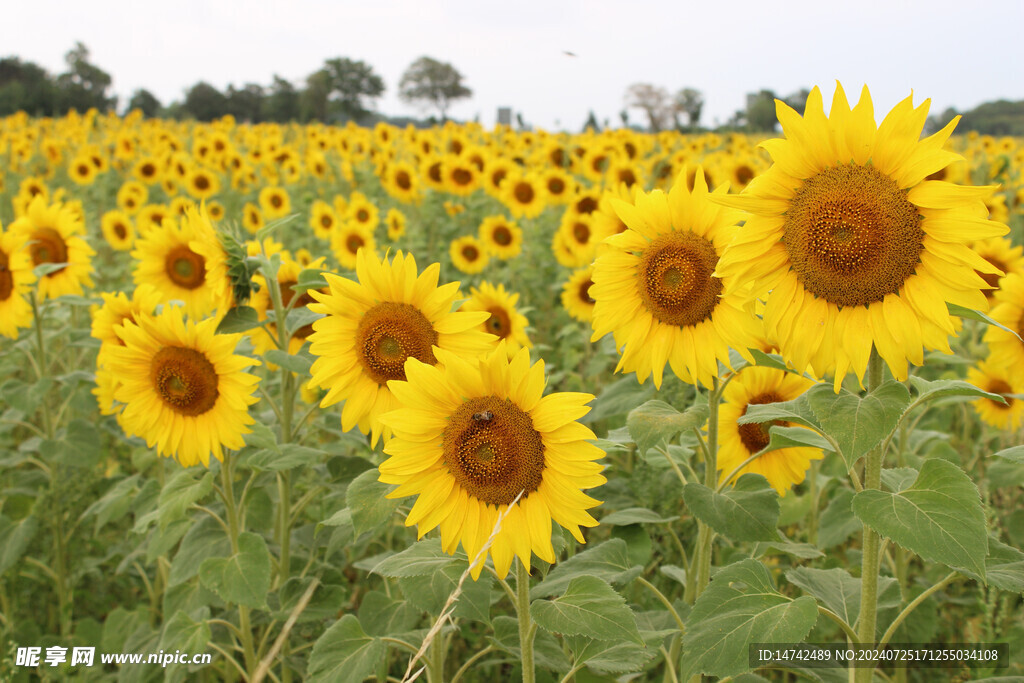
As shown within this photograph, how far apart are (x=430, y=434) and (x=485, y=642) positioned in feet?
5.20

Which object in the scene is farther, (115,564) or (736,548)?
(115,564)

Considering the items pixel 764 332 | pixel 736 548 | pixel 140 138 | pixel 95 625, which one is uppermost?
pixel 140 138

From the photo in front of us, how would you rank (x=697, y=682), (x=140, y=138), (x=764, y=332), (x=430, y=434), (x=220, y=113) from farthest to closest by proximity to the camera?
(x=220, y=113) → (x=140, y=138) → (x=697, y=682) → (x=764, y=332) → (x=430, y=434)

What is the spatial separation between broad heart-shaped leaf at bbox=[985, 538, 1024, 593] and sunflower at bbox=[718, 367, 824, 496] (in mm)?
543

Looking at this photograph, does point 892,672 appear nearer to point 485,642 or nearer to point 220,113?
point 485,642

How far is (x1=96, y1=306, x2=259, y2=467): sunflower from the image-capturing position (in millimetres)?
2102

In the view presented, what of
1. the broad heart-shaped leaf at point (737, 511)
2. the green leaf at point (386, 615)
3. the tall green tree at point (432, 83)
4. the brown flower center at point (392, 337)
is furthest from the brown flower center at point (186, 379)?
the tall green tree at point (432, 83)

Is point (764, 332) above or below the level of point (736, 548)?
above

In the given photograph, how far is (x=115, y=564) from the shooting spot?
10.8ft

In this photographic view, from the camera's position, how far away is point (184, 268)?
309 cm

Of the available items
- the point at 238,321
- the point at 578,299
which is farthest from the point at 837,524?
the point at 578,299

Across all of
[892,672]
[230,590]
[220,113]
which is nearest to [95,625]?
[230,590]

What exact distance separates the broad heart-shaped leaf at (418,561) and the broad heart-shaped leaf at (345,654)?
8.5 inches

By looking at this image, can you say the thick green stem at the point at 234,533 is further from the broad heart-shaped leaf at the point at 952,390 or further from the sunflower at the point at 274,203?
the sunflower at the point at 274,203
